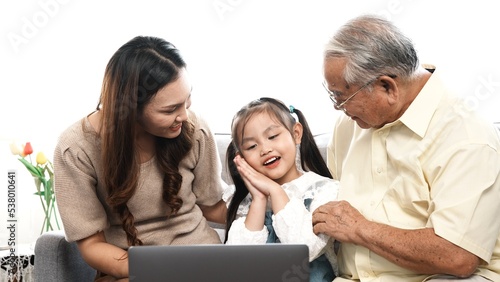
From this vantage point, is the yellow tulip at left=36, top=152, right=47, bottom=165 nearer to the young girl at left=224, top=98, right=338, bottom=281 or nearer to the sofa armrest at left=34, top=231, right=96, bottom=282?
the sofa armrest at left=34, top=231, right=96, bottom=282

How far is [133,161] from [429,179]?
2.80 feet

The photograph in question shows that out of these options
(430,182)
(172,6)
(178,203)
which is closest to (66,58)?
(172,6)

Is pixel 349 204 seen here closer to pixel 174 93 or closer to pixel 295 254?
pixel 295 254

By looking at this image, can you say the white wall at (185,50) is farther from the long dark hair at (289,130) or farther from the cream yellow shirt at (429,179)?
the cream yellow shirt at (429,179)

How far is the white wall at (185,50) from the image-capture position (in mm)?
3678

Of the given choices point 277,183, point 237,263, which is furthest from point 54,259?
point 237,263

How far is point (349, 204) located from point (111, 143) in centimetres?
70

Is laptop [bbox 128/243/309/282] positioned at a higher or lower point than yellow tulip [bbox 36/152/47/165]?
higher

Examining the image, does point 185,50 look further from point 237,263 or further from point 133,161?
point 237,263

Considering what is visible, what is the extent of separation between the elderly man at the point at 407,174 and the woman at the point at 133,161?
49cm

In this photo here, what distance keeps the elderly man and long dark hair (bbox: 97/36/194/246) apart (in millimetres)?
481

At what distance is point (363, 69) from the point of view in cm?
191

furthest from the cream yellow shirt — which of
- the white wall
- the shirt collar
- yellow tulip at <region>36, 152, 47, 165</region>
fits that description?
yellow tulip at <region>36, 152, 47, 165</region>

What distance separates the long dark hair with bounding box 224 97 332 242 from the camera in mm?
2199
